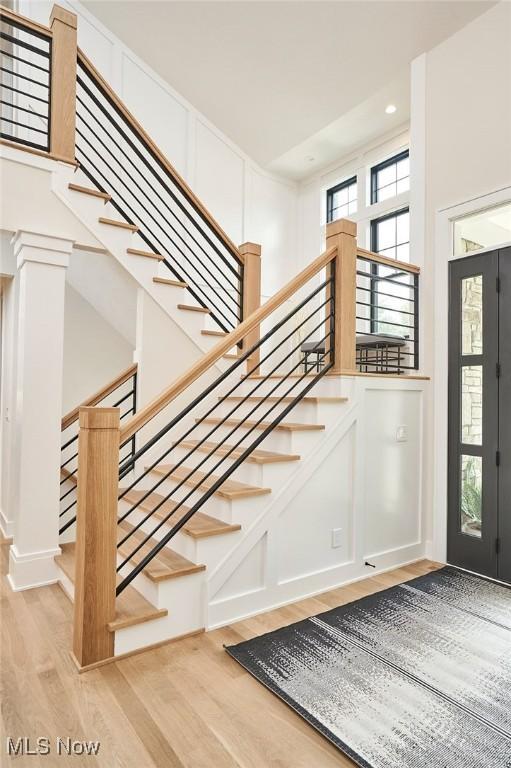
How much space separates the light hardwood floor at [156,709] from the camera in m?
1.58

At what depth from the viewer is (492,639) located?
94.3 inches

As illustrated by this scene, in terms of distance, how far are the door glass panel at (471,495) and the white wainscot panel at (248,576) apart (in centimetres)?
173

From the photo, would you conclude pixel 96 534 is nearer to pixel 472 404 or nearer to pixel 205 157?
pixel 472 404

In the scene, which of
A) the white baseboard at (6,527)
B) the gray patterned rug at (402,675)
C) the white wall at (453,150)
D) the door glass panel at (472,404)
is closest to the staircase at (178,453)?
the white baseboard at (6,527)

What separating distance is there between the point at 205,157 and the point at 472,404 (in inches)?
167

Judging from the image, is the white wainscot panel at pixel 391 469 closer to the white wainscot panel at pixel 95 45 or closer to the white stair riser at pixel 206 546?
the white stair riser at pixel 206 546

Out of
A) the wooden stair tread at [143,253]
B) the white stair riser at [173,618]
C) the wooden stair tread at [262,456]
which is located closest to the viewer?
the white stair riser at [173,618]

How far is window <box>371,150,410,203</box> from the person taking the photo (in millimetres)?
5301

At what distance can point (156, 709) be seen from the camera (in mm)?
1800

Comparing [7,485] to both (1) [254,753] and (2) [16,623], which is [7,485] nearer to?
(2) [16,623]

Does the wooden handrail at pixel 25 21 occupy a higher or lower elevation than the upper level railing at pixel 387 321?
higher

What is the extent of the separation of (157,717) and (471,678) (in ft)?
4.47

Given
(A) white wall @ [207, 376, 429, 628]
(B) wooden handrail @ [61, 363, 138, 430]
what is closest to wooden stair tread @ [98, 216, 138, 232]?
(B) wooden handrail @ [61, 363, 138, 430]

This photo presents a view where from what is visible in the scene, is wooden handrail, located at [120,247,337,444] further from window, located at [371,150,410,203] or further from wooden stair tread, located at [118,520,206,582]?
window, located at [371,150,410,203]
